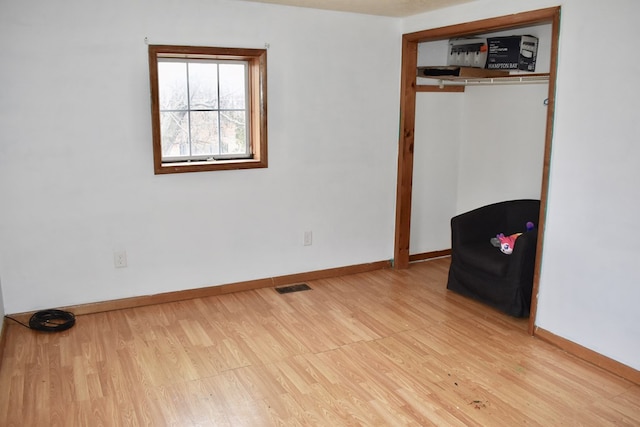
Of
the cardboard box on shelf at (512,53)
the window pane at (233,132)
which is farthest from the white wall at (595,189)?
the window pane at (233,132)

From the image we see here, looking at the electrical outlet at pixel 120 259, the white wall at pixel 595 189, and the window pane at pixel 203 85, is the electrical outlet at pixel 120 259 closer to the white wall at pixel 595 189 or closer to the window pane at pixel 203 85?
the window pane at pixel 203 85

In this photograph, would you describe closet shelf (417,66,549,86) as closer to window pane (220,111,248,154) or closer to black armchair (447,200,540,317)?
black armchair (447,200,540,317)

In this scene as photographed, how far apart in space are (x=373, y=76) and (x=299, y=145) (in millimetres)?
918

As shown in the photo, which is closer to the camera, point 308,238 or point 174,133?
point 174,133

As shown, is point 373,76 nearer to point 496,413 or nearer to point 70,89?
point 70,89

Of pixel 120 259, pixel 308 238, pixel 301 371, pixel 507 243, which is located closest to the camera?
pixel 301 371

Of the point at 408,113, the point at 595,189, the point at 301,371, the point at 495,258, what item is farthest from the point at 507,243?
the point at 301,371

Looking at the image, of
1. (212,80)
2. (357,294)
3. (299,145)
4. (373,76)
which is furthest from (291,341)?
(373,76)

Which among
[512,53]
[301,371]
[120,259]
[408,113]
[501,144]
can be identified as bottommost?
[301,371]

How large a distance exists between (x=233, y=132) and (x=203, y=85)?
44 centimetres

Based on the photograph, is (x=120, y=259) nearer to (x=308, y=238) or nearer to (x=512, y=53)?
(x=308, y=238)

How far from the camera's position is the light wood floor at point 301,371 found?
274 cm

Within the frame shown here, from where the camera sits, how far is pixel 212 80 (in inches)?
166

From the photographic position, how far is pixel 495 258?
13.2 ft
